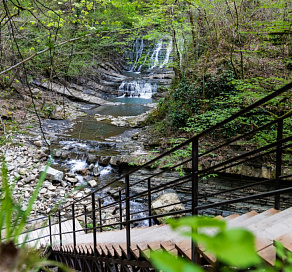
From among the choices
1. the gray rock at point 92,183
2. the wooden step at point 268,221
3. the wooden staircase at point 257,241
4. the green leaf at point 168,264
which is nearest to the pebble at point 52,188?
the gray rock at point 92,183

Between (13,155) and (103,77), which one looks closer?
(13,155)

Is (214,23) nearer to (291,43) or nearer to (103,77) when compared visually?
(291,43)

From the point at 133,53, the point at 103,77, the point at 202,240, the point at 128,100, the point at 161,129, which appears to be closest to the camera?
the point at 202,240

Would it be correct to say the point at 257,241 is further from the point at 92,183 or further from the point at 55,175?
the point at 55,175

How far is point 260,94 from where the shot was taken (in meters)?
5.96

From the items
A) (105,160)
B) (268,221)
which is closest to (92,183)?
(105,160)

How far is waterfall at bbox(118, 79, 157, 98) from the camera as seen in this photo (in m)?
22.3

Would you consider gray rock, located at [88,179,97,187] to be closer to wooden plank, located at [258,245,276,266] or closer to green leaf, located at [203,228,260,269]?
wooden plank, located at [258,245,276,266]

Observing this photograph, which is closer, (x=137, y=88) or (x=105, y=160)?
(x=105, y=160)

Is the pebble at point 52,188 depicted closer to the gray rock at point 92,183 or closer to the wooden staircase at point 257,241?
the gray rock at point 92,183

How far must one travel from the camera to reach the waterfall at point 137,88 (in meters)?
22.3

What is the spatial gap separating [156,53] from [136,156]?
1884 cm

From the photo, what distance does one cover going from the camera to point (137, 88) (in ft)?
74.9

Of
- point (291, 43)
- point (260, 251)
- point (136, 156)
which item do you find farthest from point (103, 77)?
point (260, 251)
